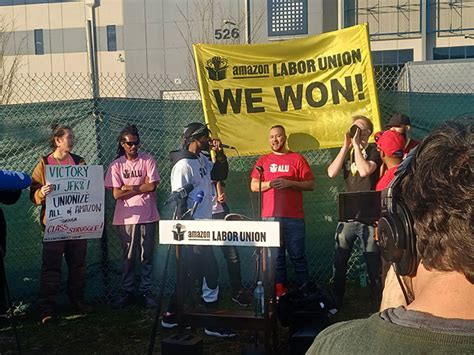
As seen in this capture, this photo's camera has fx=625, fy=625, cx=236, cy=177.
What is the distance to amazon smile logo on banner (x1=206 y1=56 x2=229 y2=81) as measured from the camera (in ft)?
22.3

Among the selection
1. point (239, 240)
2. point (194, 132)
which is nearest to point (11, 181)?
point (194, 132)

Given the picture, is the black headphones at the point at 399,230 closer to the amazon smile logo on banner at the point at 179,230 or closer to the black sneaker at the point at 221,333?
the amazon smile logo on banner at the point at 179,230

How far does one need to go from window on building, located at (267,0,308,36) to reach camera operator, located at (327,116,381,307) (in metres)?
24.1

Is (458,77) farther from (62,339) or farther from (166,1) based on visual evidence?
(166,1)

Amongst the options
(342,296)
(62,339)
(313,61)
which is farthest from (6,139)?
(342,296)

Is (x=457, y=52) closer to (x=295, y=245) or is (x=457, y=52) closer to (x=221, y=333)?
(x=295, y=245)

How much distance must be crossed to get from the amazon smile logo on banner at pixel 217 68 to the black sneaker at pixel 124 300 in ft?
8.15

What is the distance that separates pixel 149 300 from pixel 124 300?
0.26 metres

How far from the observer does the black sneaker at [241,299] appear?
6418mm

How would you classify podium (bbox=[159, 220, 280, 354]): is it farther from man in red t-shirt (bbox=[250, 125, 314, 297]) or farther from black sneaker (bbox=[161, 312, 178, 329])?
man in red t-shirt (bbox=[250, 125, 314, 297])

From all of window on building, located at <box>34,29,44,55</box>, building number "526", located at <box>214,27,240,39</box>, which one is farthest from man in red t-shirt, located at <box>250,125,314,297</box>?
window on building, located at <box>34,29,44,55</box>

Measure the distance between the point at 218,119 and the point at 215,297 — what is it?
74.5 inches

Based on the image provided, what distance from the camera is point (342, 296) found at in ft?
21.1

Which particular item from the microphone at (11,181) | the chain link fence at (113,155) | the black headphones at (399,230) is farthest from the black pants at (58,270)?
the black headphones at (399,230)
